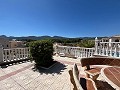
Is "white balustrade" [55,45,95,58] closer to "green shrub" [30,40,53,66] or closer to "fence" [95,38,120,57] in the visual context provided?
"fence" [95,38,120,57]

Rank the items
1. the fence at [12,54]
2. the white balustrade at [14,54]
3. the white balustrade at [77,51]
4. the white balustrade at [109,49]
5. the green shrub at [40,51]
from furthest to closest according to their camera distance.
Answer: the white balustrade at [77,51], the white balustrade at [14,54], the fence at [12,54], the white balustrade at [109,49], the green shrub at [40,51]

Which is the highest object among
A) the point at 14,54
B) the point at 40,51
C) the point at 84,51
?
the point at 40,51

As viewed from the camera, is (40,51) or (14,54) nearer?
(40,51)

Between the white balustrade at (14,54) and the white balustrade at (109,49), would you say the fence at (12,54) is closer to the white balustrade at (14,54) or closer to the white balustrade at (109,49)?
the white balustrade at (14,54)

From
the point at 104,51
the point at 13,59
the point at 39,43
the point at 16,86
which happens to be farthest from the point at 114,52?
the point at 13,59

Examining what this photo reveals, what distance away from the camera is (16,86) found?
3.32 m

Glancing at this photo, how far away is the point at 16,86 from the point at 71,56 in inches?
206

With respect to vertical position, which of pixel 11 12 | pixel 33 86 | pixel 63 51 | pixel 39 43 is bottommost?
pixel 33 86

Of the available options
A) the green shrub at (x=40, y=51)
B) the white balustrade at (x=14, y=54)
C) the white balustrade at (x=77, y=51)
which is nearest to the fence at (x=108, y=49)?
the white balustrade at (x=77, y=51)

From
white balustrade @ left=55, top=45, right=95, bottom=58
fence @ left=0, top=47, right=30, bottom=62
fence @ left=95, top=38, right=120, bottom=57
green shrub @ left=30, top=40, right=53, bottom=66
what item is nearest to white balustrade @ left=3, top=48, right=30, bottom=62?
fence @ left=0, top=47, right=30, bottom=62

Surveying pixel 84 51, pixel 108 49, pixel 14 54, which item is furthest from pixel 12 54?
pixel 108 49

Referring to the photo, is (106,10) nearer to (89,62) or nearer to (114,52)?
(114,52)

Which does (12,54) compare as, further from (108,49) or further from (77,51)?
(108,49)

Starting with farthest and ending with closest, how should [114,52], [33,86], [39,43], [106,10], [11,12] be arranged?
[106,10] < [11,12] < [114,52] < [39,43] < [33,86]
